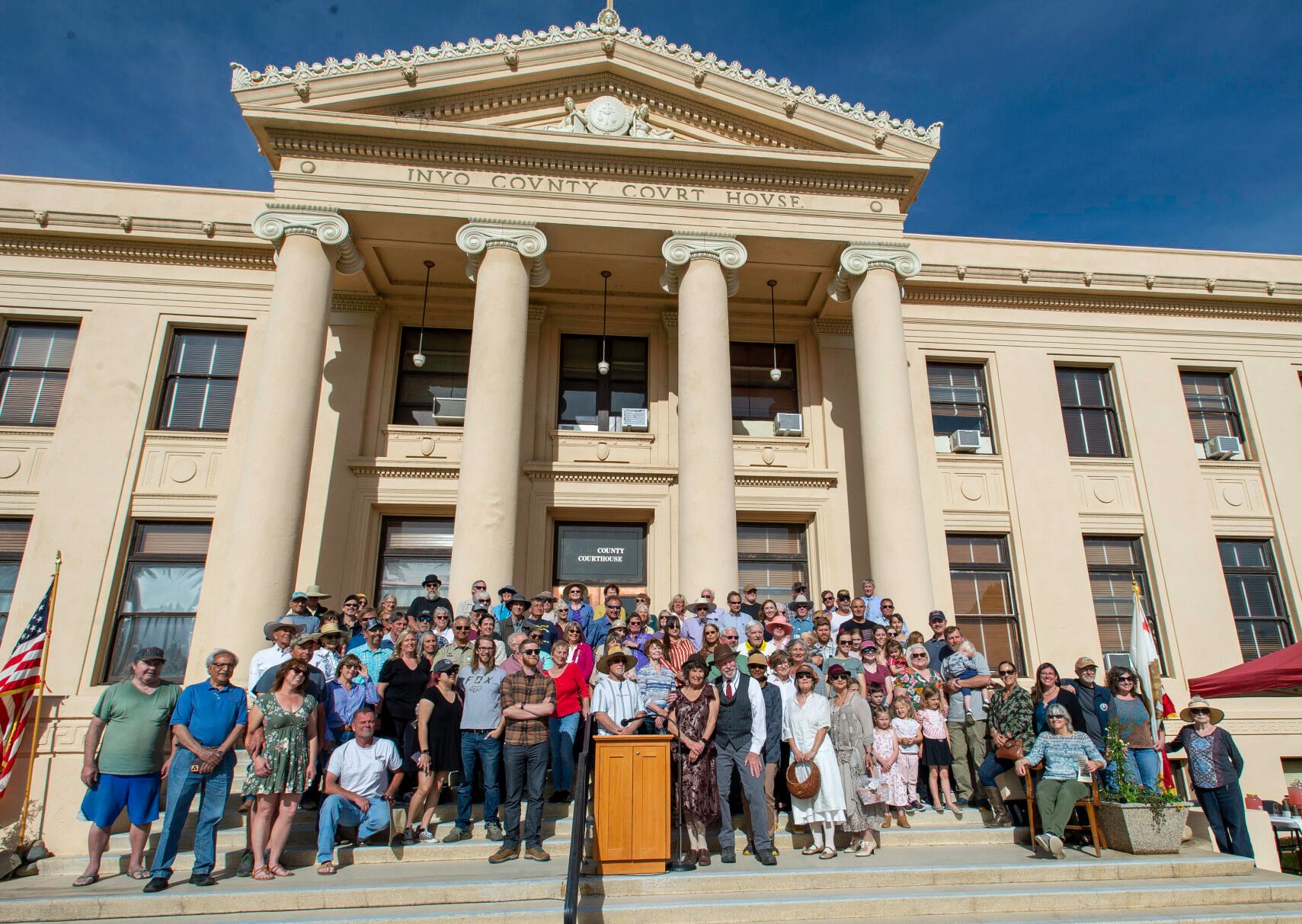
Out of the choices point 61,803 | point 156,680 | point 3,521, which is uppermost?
point 3,521

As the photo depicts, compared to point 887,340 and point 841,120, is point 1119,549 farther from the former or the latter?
point 841,120

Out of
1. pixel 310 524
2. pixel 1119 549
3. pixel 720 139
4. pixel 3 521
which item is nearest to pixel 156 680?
pixel 310 524

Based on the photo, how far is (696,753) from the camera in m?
7.27

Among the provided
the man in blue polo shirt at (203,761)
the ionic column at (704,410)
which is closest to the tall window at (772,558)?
the ionic column at (704,410)

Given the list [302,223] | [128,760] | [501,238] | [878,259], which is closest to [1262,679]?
[878,259]

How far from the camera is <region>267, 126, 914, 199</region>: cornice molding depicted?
13.9 meters

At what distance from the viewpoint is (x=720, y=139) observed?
49.7ft

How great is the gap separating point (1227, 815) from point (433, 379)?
1369 cm

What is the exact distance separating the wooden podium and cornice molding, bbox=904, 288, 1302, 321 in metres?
12.8

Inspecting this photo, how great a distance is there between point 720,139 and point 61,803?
1342 centimetres

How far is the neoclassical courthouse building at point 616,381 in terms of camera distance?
13461 mm

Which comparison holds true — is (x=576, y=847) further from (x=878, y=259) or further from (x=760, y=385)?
(x=760, y=385)

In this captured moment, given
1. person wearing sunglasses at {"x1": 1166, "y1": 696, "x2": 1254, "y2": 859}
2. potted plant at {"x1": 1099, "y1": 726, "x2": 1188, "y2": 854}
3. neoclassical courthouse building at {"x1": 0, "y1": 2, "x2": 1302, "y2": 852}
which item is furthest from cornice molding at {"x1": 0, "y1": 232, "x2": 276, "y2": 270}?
person wearing sunglasses at {"x1": 1166, "y1": 696, "x2": 1254, "y2": 859}

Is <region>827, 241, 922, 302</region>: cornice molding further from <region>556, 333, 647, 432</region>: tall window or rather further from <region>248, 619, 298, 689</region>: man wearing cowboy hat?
<region>248, 619, 298, 689</region>: man wearing cowboy hat
